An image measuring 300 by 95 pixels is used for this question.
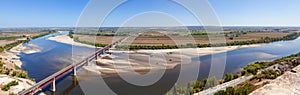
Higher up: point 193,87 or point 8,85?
point 193,87

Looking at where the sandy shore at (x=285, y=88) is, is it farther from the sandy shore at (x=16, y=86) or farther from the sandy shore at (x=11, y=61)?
the sandy shore at (x=11, y=61)

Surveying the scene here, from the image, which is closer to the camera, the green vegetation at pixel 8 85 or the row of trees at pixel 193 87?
the row of trees at pixel 193 87

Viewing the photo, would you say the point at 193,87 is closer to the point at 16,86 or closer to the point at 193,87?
the point at 193,87

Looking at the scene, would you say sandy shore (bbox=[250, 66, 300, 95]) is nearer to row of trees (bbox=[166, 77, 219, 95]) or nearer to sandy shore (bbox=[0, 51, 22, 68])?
row of trees (bbox=[166, 77, 219, 95])

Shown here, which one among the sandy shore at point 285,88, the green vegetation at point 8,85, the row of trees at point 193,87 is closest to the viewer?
the sandy shore at point 285,88

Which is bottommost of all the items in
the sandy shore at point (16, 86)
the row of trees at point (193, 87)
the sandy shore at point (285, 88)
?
the sandy shore at point (16, 86)

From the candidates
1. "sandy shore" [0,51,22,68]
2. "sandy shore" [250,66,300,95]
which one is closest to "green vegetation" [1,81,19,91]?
"sandy shore" [0,51,22,68]

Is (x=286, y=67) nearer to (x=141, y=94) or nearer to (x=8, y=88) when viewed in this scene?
(x=141, y=94)

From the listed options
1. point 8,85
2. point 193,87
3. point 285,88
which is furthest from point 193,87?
point 8,85

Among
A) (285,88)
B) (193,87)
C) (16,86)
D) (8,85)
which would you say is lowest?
(16,86)

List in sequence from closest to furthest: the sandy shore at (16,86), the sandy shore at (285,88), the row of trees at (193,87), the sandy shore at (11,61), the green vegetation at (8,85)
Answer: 1. the sandy shore at (285,88)
2. the row of trees at (193,87)
3. the sandy shore at (16,86)
4. the green vegetation at (8,85)
5. the sandy shore at (11,61)

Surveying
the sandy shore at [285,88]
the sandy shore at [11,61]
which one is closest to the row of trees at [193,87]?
the sandy shore at [285,88]
